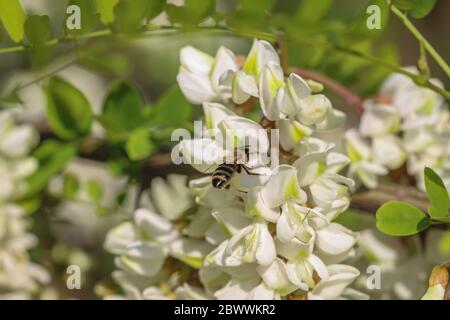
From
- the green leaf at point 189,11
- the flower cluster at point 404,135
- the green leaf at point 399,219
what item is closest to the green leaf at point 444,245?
the flower cluster at point 404,135

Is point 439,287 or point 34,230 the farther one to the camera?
point 34,230

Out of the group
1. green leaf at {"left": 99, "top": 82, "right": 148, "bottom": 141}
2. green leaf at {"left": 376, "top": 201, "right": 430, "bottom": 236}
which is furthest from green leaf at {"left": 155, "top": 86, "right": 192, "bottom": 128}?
green leaf at {"left": 376, "top": 201, "right": 430, "bottom": 236}

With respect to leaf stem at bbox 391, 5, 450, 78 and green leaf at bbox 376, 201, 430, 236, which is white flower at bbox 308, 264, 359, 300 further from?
leaf stem at bbox 391, 5, 450, 78

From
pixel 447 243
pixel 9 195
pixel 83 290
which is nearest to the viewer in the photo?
pixel 447 243

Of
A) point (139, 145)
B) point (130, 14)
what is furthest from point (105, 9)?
point (139, 145)

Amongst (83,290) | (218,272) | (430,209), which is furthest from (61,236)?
(430,209)

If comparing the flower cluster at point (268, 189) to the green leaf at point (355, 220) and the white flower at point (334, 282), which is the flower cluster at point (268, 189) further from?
the green leaf at point (355, 220)

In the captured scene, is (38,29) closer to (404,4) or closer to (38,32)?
(38,32)

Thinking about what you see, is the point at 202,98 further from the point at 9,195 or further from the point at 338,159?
the point at 9,195
